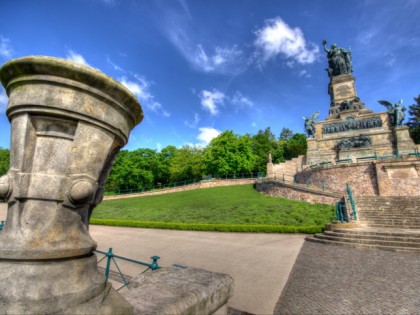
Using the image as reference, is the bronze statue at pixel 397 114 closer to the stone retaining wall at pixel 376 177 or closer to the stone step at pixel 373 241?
the stone retaining wall at pixel 376 177

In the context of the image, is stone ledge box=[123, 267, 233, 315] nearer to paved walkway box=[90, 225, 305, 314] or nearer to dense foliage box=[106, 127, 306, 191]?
paved walkway box=[90, 225, 305, 314]

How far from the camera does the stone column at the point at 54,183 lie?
1.61 metres

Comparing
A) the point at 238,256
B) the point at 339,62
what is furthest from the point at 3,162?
the point at 339,62

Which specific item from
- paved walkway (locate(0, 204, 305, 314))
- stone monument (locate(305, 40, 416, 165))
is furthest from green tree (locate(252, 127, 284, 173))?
paved walkway (locate(0, 204, 305, 314))

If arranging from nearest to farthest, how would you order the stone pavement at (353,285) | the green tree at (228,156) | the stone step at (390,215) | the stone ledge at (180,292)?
the stone ledge at (180,292) < the stone pavement at (353,285) < the stone step at (390,215) < the green tree at (228,156)

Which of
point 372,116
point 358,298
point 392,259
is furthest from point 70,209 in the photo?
point 372,116

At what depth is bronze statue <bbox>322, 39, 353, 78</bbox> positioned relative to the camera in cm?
3866

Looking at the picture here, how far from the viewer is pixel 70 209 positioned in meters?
1.86

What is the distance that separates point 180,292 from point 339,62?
1854 inches

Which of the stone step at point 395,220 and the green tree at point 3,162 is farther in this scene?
the green tree at point 3,162

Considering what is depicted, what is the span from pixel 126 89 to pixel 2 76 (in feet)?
3.57

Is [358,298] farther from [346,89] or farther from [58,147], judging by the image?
[346,89]

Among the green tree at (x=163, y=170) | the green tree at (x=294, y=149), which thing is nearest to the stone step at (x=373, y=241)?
the green tree at (x=163, y=170)

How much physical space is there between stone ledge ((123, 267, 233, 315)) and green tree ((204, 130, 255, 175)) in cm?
3955
